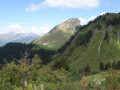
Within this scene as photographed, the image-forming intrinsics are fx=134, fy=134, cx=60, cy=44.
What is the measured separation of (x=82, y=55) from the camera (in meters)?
172

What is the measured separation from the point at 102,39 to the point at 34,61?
169 meters

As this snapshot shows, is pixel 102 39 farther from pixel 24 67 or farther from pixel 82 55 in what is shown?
pixel 24 67


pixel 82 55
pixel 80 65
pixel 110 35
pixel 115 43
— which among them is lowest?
pixel 80 65

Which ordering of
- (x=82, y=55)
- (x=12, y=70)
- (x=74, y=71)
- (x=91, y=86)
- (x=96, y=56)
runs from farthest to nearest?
(x=82, y=55) → (x=96, y=56) → (x=74, y=71) → (x=12, y=70) → (x=91, y=86)

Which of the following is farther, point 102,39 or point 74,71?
point 102,39

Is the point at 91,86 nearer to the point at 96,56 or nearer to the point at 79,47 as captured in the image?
the point at 96,56

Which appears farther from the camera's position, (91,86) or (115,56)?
(115,56)

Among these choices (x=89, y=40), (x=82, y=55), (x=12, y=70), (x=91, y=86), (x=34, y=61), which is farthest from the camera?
(x=89, y=40)

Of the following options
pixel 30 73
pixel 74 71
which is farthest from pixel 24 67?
pixel 74 71

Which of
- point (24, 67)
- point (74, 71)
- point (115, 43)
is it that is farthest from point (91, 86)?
point (115, 43)

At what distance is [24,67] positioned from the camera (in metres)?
21.9

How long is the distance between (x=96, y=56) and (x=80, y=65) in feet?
76.9

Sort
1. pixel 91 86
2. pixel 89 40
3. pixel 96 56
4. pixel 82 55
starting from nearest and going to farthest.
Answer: pixel 91 86 → pixel 96 56 → pixel 82 55 → pixel 89 40

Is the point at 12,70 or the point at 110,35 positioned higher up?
the point at 110,35
